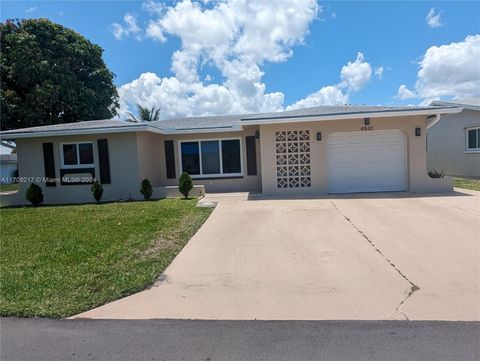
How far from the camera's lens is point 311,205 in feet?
33.6

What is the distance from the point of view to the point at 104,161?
13.2 metres

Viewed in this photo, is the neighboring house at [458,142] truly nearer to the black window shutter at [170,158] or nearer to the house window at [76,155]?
the black window shutter at [170,158]

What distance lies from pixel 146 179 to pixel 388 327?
10774 mm

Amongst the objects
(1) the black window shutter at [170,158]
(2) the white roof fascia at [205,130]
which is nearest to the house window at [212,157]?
(1) the black window shutter at [170,158]

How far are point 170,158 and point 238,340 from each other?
12.4m

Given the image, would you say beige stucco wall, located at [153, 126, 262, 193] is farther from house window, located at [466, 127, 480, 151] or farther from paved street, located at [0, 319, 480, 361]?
house window, located at [466, 127, 480, 151]

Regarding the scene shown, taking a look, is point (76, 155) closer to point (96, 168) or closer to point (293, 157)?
point (96, 168)

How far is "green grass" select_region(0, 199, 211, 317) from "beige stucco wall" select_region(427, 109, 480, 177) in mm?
16117

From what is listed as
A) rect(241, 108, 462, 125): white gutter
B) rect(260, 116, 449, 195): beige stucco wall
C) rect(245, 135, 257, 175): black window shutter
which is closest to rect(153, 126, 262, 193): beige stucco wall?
rect(245, 135, 257, 175): black window shutter

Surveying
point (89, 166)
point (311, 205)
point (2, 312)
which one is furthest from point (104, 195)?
point (2, 312)

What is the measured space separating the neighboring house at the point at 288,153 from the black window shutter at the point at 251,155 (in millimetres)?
237

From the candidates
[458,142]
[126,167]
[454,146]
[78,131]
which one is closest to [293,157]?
[126,167]

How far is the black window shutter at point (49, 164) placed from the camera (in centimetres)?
1356

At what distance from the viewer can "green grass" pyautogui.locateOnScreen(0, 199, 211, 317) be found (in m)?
4.28
